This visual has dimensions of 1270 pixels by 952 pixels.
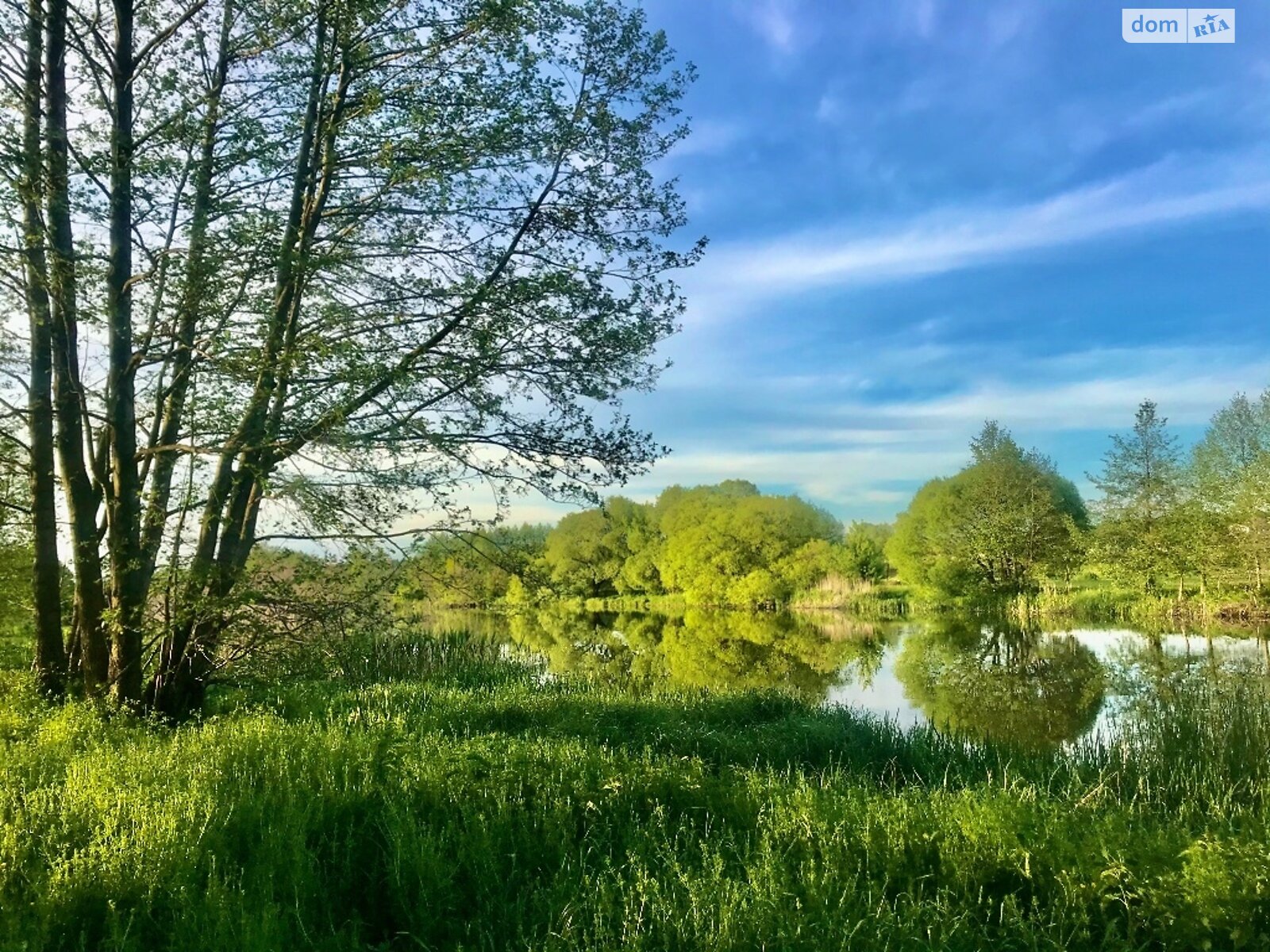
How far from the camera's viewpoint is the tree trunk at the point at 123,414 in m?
9.14

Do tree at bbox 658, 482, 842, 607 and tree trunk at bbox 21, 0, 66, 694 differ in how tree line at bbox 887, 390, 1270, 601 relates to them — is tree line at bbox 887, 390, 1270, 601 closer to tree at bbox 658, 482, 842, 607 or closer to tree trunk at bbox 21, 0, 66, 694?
tree at bbox 658, 482, 842, 607

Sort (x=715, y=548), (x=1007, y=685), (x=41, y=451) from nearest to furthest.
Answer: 1. (x=41, y=451)
2. (x=1007, y=685)
3. (x=715, y=548)

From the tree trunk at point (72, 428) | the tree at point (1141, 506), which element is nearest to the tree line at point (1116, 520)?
the tree at point (1141, 506)

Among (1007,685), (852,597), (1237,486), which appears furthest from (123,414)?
(852,597)

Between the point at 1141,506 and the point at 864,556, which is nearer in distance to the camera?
the point at 1141,506

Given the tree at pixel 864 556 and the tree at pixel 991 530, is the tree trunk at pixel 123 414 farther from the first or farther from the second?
the tree at pixel 864 556

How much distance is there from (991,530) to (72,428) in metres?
45.7

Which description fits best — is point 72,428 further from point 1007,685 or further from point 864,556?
point 864,556

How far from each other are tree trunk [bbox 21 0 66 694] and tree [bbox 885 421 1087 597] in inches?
1745

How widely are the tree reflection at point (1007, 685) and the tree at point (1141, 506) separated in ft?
32.0

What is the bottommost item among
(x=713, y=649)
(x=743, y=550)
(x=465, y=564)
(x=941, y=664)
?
(x=713, y=649)

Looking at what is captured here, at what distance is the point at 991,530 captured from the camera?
153 feet

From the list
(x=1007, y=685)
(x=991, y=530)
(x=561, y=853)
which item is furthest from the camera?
(x=991, y=530)

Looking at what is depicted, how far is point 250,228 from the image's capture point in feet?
29.3
